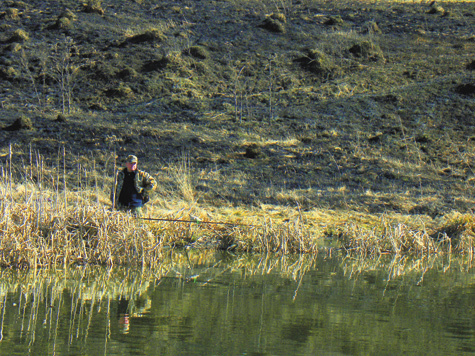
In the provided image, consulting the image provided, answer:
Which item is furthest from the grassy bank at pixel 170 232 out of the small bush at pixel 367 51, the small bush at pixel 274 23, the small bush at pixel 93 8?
the small bush at pixel 93 8

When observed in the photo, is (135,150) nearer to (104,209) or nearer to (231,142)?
(231,142)

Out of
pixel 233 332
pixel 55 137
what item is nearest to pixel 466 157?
pixel 55 137

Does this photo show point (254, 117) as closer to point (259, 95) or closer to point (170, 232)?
point (259, 95)

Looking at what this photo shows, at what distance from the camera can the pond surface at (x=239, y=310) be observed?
21.4ft

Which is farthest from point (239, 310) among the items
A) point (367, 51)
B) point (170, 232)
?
point (367, 51)

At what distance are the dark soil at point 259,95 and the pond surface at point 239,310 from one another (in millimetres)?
7914

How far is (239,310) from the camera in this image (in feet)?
26.6

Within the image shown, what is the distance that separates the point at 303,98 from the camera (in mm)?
29109

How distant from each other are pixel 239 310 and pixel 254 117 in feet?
63.4

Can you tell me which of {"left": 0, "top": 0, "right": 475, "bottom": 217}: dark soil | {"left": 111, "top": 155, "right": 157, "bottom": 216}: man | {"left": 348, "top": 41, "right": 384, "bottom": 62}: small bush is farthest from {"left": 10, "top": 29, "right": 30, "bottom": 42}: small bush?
{"left": 111, "top": 155, "right": 157, "bottom": 216}: man

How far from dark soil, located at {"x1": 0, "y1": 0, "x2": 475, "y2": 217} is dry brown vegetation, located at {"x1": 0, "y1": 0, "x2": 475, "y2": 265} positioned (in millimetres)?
97

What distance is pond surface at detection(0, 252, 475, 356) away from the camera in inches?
257

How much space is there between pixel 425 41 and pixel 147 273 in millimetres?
28590

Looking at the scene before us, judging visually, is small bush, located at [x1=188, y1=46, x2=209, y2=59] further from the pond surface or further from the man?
the pond surface
